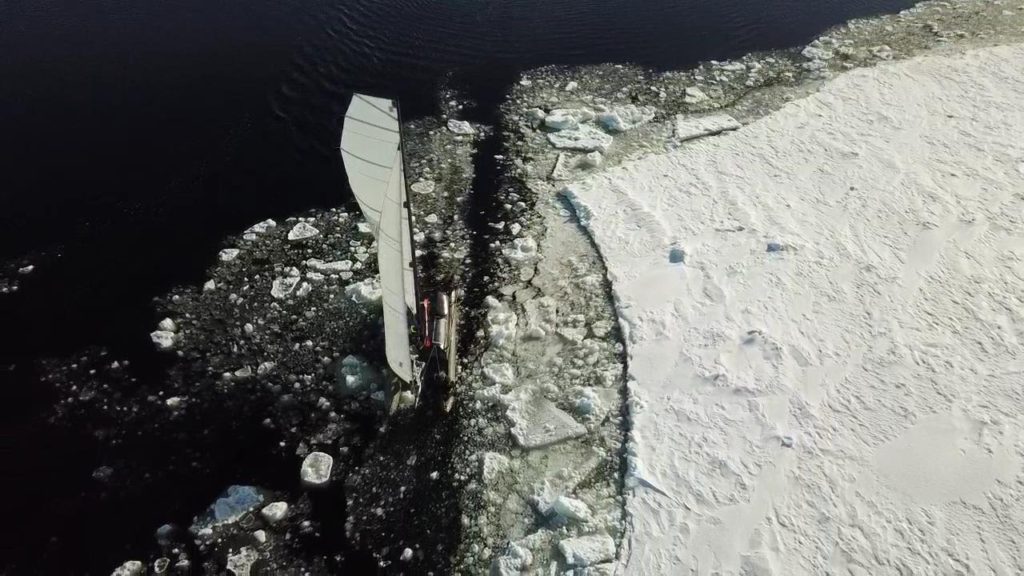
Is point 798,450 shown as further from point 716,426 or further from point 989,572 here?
point 989,572

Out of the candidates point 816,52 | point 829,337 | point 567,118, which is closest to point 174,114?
point 567,118

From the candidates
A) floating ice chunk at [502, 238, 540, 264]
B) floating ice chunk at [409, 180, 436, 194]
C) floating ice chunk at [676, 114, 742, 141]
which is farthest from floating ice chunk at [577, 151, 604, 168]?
floating ice chunk at [409, 180, 436, 194]

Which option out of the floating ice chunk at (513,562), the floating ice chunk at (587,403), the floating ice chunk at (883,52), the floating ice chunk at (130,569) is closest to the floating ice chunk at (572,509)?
the floating ice chunk at (513,562)

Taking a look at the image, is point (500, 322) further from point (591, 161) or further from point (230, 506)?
point (591, 161)

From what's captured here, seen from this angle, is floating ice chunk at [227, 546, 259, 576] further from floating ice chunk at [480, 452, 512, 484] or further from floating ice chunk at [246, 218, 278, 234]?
floating ice chunk at [246, 218, 278, 234]

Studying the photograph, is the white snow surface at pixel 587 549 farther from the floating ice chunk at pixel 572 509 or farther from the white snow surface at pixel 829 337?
the floating ice chunk at pixel 572 509

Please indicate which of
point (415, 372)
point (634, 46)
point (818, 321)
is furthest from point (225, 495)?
point (634, 46)
